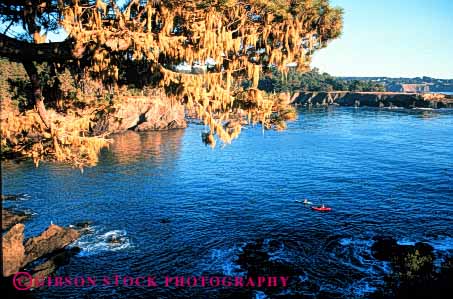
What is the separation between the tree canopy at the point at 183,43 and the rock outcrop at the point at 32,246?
68.2ft

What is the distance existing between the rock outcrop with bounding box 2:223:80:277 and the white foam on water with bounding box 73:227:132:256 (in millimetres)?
1129

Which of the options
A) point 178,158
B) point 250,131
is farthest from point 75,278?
point 250,131

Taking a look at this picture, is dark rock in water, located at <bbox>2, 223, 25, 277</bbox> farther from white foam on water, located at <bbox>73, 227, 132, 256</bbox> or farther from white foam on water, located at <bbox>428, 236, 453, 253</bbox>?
white foam on water, located at <bbox>428, 236, 453, 253</bbox>

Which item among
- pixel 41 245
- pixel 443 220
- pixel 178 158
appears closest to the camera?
pixel 41 245

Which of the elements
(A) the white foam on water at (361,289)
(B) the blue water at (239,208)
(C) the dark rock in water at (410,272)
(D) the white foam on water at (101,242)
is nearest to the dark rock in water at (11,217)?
(B) the blue water at (239,208)

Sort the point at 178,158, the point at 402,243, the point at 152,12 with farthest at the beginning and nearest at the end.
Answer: the point at 178,158, the point at 402,243, the point at 152,12

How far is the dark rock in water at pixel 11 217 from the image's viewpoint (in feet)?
127

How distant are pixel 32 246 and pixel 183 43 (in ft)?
92.5

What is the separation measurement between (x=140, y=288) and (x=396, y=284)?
18677 millimetres

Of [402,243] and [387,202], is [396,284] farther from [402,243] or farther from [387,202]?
[387,202]

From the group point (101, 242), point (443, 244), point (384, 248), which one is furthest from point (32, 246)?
point (443, 244)

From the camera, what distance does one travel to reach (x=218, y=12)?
12.8 meters

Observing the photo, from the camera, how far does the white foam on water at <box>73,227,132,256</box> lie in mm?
34844

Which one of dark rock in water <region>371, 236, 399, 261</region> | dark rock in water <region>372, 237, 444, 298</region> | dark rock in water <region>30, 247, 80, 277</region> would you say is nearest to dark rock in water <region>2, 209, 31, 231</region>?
dark rock in water <region>30, 247, 80, 277</region>
